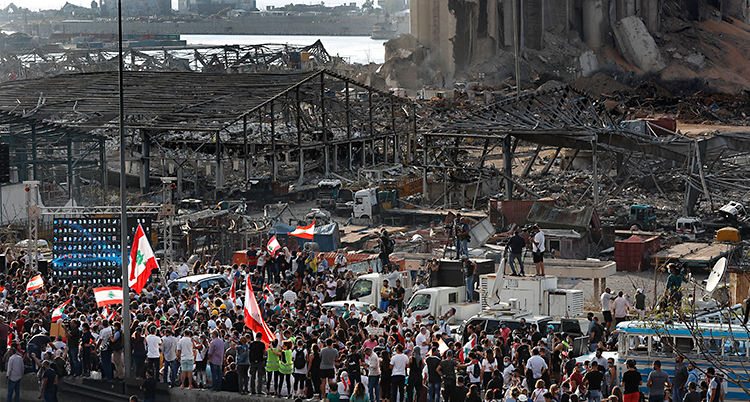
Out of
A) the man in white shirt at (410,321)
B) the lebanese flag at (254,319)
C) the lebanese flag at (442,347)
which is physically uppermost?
the lebanese flag at (254,319)

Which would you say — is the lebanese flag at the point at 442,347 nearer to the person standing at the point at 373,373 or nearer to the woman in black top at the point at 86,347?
the person standing at the point at 373,373

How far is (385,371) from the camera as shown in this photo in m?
18.2

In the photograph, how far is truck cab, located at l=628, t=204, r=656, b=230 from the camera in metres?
40.8

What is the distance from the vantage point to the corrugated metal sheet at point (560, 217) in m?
37.5

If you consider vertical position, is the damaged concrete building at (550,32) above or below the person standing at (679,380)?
above

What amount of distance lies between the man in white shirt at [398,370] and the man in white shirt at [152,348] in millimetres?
4879

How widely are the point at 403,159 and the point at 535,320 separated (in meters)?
41.4

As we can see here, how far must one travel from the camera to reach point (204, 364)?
20.2 m

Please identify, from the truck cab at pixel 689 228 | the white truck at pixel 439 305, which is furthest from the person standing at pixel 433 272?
the truck cab at pixel 689 228

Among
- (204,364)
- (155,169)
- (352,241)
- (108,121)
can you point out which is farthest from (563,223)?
(155,169)

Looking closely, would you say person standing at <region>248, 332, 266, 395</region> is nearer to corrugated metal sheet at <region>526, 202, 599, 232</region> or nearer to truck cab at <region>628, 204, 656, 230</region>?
corrugated metal sheet at <region>526, 202, 599, 232</region>

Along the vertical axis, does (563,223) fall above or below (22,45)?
below

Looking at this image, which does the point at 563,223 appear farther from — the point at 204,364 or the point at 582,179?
the point at 204,364

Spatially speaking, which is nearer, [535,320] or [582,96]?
[535,320]
